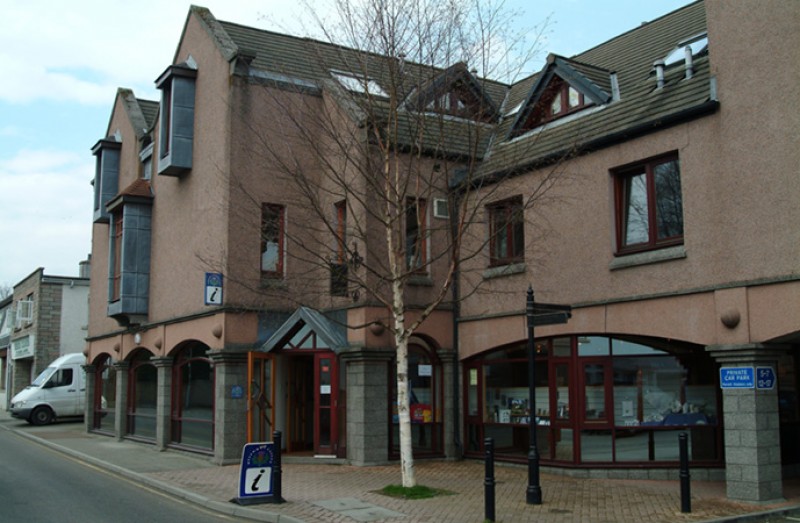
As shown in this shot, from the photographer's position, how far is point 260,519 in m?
11.8

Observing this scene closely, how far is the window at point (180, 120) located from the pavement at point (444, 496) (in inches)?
285

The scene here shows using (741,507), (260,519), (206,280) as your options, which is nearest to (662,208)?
(741,507)

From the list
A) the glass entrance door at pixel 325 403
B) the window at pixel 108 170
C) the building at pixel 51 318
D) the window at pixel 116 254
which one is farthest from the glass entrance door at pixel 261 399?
the building at pixel 51 318

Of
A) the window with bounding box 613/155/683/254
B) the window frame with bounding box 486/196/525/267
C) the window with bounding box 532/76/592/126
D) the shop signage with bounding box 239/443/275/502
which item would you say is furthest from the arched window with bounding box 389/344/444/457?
the window with bounding box 532/76/592/126

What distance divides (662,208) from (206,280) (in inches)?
378

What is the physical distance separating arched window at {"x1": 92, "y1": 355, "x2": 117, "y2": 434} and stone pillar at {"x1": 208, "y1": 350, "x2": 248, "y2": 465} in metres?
9.45

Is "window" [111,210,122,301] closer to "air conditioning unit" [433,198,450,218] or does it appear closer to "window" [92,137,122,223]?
"window" [92,137,122,223]

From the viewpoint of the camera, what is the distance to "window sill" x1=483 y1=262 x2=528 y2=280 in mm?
16734

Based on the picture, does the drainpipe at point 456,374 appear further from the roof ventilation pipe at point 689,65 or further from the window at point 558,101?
the roof ventilation pipe at point 689,65

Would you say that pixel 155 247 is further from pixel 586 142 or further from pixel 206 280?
pixel 586 142

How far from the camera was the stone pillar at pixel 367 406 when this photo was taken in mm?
16750

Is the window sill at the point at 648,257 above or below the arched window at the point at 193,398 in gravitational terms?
above

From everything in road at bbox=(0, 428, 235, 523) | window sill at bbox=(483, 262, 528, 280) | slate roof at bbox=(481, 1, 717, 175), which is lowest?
road at bbox=(0, 428, 235, 523)

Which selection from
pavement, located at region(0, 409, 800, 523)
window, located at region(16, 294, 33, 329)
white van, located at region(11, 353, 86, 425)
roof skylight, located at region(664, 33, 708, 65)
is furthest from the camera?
window, located at region(16, 294, 33, 329)
